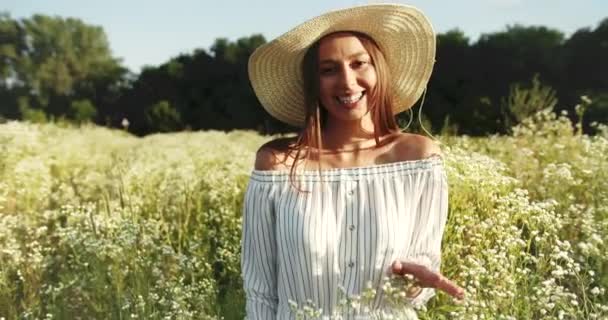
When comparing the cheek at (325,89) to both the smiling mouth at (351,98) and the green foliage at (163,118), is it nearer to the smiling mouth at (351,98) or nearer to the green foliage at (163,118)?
the smiling mouth at (351,98)

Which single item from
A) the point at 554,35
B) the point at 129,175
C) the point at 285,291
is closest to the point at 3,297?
the point at 129,175

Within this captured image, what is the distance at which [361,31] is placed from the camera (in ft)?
7.47

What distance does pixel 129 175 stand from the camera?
209 inches

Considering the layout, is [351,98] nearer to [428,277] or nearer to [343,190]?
[343,190]

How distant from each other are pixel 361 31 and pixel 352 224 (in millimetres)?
617

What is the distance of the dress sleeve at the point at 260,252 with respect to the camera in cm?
216

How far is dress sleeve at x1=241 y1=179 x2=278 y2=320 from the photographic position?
2.16m

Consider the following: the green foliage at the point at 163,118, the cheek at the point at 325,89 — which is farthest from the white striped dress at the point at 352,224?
the green foliage at the point at 163,118

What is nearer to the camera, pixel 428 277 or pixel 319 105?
pixel 428 277

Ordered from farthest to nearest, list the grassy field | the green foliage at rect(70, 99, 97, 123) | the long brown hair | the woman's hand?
the green foliage at rect(70, 99, 97, 123), the grassy field, the long brown hair, the woman's hand

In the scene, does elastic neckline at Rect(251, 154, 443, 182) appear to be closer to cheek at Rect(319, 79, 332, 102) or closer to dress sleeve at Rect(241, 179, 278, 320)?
dress sleeve at Rect(241, 179, 278, 320)

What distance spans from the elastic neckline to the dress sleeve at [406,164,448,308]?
0.10ft

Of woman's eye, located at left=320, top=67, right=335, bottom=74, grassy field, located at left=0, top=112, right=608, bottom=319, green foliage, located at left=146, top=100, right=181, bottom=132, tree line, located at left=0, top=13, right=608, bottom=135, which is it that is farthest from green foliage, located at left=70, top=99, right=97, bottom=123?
woman's eye, located at left=320, top=67, right=335, bottom=74

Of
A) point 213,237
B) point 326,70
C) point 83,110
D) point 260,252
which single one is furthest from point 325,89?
point 83,110
